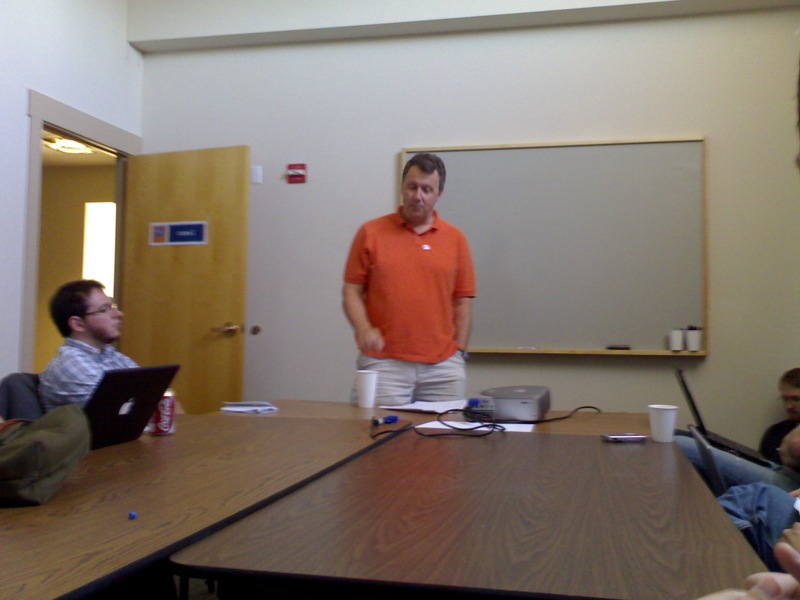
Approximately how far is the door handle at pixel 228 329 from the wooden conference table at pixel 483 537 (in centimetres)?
291

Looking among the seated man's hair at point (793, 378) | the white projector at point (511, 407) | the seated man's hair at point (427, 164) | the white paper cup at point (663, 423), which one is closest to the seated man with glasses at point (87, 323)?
the white projector at point (511, 407)

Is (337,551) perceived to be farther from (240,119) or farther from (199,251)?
(240,119)

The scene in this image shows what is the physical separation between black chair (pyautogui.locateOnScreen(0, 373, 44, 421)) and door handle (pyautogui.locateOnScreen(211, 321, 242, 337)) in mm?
2194

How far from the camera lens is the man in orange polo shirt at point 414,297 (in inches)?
108

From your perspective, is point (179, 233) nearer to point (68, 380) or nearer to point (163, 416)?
point (68, 380)

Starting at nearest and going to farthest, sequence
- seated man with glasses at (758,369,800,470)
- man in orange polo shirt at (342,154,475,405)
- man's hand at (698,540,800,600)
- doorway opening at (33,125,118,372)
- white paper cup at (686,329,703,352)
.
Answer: man's hand at (698,540,800,600), man in orange polo shirt at (342,154,475,405), seated man with glasses at (758,369,800,470), white paper cup at (686,329,703,352), doorway opening at (33,125,118,372)

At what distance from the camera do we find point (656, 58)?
4.10m

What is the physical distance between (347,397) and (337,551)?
350 cm

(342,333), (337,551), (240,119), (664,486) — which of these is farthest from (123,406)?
(240,119)

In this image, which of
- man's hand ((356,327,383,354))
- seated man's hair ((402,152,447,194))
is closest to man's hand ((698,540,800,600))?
man's hand ((356,327,383,354))

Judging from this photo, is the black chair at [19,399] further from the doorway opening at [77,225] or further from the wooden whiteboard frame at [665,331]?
the doorway opening at [77,225]

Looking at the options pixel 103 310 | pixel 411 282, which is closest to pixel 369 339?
pixel 411 282

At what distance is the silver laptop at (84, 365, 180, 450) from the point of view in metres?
1.56

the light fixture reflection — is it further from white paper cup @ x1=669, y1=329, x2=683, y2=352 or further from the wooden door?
white paper cup @ x1=669, y1=329, x2=683, y2=352
